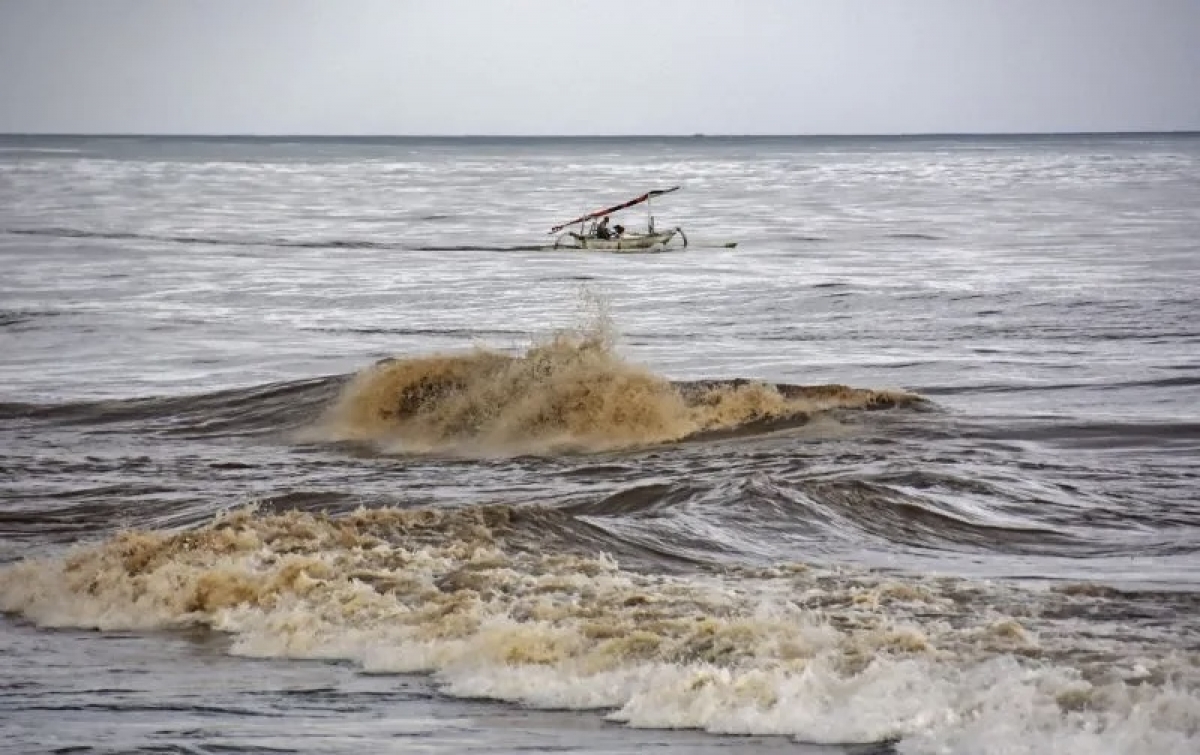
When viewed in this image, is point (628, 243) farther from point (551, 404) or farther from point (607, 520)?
point (607, 520)

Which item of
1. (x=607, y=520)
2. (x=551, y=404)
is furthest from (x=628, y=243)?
(x=607, y=520)

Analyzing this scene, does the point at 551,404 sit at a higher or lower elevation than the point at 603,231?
higher

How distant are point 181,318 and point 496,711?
2545 cm

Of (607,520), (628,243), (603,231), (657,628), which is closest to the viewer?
(657,628)

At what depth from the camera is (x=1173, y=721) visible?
796cm

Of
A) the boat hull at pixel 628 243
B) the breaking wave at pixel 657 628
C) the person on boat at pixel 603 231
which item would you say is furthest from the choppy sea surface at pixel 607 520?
the boat hull at pixel 628 243

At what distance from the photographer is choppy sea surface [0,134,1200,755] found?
28.2 feet

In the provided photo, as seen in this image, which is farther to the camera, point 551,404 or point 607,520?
point 551,404

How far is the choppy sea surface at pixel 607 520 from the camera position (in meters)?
8.59

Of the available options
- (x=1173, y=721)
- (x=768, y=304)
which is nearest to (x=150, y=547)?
(x=1173, y=721)

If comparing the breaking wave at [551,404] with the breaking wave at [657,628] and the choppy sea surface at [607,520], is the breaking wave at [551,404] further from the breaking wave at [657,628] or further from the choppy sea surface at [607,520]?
the breaking wave at [657,628]

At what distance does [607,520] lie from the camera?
551 inches

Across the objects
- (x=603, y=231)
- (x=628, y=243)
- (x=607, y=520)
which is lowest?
(x=628, y=243)

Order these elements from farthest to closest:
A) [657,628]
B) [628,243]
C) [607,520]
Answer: [628,243]
[607,520]
[657,628]
